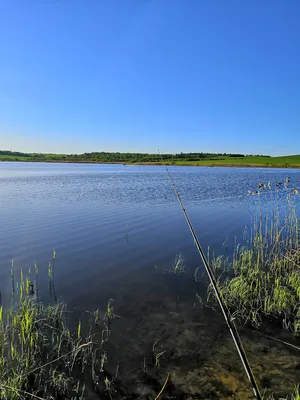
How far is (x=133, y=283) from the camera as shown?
316 inches

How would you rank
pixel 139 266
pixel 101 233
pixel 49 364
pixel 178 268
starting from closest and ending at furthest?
pixel 49 364 → pixel 178 268 → pixel 139 266 → pixel 101 233

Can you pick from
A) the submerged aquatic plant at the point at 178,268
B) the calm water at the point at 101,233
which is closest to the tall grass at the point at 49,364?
the calm water at the point at 101,233

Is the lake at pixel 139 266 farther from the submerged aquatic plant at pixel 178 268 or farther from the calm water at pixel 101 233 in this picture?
the submerged aquatic plant at pixel 178 268

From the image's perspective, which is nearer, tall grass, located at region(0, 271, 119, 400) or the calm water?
tall grass, located at region(0, 271, 119, 400)

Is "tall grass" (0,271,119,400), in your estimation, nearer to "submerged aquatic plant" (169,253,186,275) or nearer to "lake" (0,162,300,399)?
"lake" (0,162,300,399)

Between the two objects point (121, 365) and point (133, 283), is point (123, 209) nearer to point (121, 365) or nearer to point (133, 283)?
point (133, 283)

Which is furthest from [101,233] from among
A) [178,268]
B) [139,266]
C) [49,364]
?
[49,364]

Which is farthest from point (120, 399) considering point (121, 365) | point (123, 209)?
point (123, 209)

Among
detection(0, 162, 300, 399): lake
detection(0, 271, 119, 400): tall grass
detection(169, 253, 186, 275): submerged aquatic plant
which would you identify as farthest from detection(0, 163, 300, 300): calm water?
detection(0, 271, 119, 400): tall grass

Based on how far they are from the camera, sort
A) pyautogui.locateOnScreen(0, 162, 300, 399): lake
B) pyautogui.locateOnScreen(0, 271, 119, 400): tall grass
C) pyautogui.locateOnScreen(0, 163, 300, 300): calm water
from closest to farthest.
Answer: pyautogui.locateOnScreen(0, 271, 119, 400): tall grass < pyautogui.locateOnScreen(0, 162, 300, 399): lake < pyautogui.locateOnScreen(0, 163, 300, 300): calm water

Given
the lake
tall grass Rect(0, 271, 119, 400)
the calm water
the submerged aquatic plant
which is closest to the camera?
tall grass Rect(0, 271, 119, 400)

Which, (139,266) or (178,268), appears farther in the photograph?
(139,266)

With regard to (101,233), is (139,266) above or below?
below

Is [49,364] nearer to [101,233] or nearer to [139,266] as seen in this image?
[139,266]
